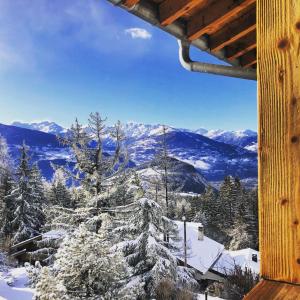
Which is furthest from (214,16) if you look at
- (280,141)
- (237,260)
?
(237,260)

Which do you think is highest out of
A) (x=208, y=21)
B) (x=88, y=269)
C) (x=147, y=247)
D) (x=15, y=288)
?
(x=208, y=21)

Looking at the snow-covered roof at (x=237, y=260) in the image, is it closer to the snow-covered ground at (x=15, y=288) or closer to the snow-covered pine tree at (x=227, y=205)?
the snow-covered ground at (x=15, y=288)

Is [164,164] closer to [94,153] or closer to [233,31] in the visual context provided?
[94,153]

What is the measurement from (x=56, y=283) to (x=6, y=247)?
64.5ft

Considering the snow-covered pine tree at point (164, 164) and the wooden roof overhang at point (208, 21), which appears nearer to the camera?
the wooden roof overhang at point (208, 21)

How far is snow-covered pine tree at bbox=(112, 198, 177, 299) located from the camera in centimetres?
1455

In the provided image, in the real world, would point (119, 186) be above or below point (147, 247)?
above

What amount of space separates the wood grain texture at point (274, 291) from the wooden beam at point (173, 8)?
157cm

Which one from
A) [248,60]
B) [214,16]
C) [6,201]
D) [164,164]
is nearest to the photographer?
[214,16]

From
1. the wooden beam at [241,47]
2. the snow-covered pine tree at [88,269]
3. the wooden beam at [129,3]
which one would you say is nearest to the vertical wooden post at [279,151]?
the wooden beam at [129,3]

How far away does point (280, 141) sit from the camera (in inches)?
38.7

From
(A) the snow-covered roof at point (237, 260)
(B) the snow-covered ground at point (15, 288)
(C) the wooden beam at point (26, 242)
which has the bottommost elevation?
(A) the snow-covered roof at point (237, 260)

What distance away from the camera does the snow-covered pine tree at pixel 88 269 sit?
8703mm

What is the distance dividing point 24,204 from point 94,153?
16.9 metres
